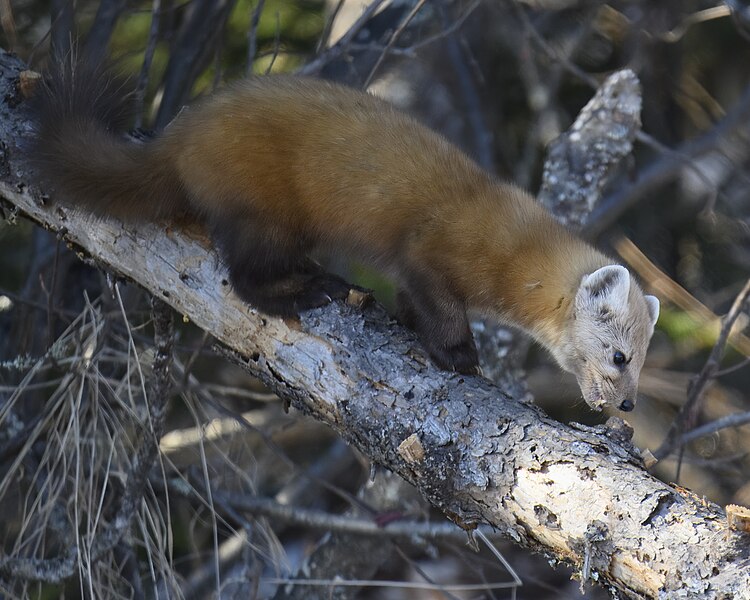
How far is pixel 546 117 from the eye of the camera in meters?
7.84

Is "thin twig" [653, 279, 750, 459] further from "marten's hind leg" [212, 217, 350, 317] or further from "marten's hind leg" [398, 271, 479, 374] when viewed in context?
"marten's hind leg" [212, 217, 350, 317]

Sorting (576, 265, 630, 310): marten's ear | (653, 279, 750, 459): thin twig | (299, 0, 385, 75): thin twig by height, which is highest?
(299, 0, 385, 75): thin twig

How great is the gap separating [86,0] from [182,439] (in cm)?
329

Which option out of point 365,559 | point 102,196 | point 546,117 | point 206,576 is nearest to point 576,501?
point 102,196

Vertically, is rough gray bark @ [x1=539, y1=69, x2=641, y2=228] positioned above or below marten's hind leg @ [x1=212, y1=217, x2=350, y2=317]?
above

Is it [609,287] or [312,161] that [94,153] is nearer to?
[312,161]

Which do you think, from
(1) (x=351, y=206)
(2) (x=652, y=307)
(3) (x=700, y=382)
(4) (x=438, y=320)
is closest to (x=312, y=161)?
(1) (x=351, y=206)

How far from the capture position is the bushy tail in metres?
3.79

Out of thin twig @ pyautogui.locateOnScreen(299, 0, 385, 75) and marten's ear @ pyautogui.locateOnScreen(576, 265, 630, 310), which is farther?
thin twig @ pyautogui.locateOnScreen(299, 0, 385, 75)

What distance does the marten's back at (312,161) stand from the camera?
151 inches

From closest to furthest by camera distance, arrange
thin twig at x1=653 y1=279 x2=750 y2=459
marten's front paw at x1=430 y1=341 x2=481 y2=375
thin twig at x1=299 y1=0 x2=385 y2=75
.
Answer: marten's front paw at x1=430 y1=341 x2=481 y2=375 → thin twig at x1=653 y1=279 x2=750 y2=459 → thin twig at x1=299 y1=0 x2=385 y2=75

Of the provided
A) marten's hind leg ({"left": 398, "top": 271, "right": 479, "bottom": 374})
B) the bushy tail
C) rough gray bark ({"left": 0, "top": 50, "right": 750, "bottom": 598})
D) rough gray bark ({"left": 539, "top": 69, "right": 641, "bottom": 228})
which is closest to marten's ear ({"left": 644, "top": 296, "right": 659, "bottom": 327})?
rough gray bark ({"left": 539, "top": 69, "right": 641, "bottom": 228})

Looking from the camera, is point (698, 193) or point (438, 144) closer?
point (438, 144)

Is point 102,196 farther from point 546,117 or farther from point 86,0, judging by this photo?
point 546,117
